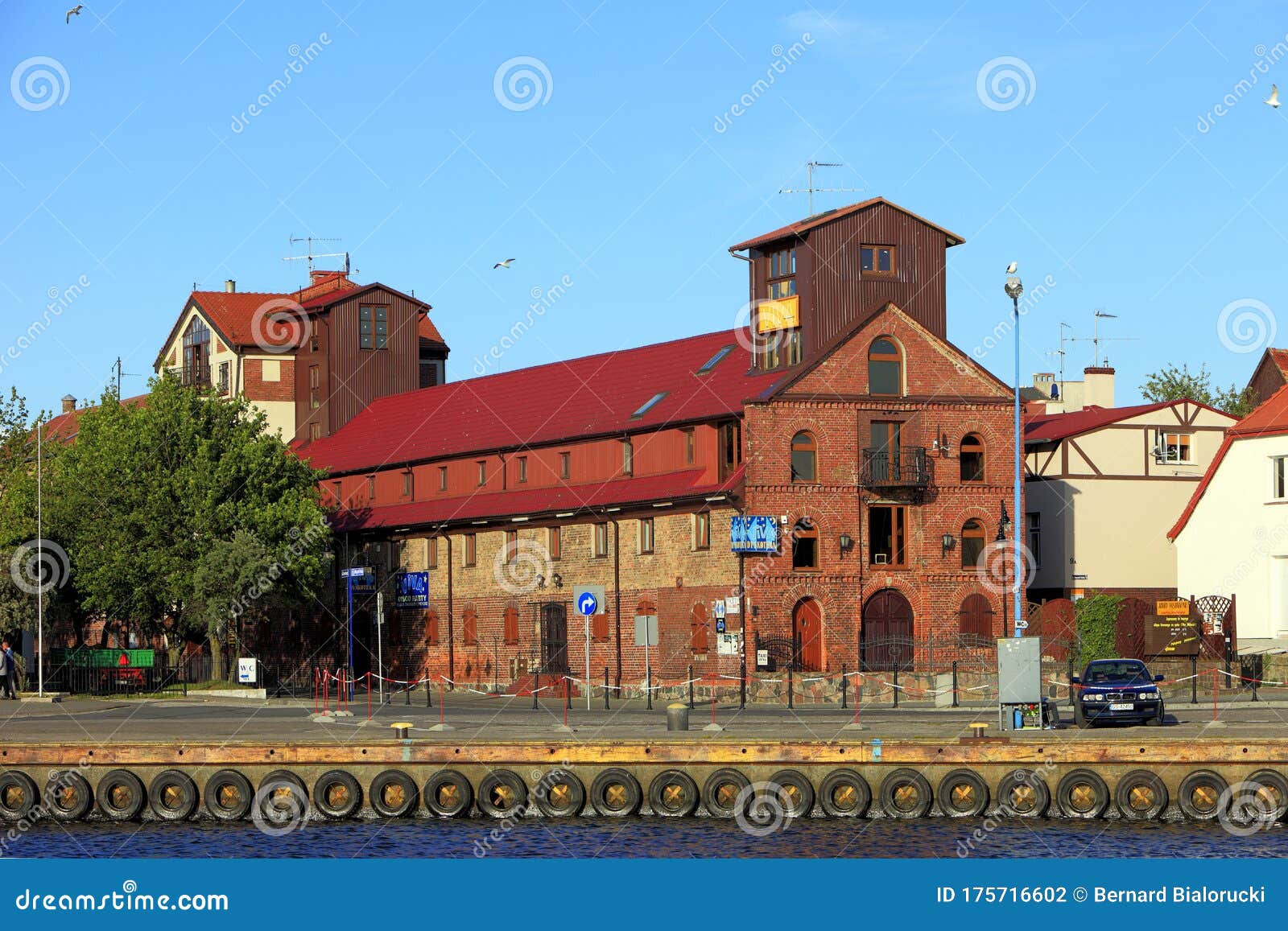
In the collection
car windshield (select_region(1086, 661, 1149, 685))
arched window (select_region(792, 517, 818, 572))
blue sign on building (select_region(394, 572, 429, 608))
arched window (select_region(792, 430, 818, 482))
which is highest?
arched window (select_region(792, 430, 818, 482))

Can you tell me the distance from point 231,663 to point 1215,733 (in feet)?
150

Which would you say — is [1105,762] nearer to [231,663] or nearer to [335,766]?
[335,766]

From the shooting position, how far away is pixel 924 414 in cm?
6512

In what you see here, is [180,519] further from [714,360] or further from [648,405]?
[714,360]

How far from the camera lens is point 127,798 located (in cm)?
3797

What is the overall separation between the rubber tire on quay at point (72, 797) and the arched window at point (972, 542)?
1357 inches

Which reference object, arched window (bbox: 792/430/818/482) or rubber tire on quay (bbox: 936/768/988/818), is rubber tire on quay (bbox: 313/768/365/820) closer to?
rubber tire on quay (bbox: 936/768/988/818)

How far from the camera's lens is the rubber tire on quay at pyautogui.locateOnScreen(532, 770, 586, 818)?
3681 centimetres

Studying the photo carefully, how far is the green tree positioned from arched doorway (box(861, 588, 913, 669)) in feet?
65.9

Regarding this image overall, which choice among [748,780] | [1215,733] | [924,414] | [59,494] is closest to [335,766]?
[748,780]

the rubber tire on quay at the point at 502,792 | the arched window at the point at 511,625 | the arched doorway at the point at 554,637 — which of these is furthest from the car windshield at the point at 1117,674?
the arched window at the point at 511,625

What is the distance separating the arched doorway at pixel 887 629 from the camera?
62.7m

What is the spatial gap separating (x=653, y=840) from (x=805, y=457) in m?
30.7

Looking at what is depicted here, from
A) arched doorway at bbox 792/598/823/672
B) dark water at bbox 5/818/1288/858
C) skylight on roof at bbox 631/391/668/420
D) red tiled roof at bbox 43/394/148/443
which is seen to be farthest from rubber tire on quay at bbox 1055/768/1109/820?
red tiled roof at bbox 43/394/148/443
